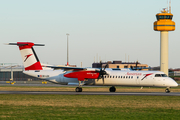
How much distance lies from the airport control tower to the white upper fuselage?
50.1 m

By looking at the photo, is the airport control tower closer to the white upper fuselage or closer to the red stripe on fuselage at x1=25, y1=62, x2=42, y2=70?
the white upper fuselage

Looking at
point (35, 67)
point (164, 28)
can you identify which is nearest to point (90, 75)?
point (35, 67)

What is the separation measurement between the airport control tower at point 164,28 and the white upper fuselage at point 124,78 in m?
50.1

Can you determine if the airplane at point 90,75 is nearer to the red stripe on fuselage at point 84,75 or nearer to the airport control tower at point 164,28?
the red stripe on fuselage at point 84,75

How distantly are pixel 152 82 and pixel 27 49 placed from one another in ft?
65.8

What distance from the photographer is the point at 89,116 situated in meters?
18.7

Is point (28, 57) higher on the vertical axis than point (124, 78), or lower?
higher

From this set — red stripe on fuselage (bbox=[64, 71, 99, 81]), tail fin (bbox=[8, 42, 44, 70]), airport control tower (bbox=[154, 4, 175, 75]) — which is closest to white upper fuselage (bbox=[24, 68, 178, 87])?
red stripe on fuselage (bbox=[64, 71, 99, 81])

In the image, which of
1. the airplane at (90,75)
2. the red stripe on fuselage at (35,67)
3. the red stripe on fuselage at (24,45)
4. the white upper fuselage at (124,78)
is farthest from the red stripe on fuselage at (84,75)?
the red stripe on fuselage at (24,45)

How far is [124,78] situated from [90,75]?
5.16 m

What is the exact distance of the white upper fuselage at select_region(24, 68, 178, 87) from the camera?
134ft

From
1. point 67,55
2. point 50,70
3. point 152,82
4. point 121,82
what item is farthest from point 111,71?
point 67,55

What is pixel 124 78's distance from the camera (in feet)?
139

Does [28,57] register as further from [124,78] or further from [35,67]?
[124,78]
